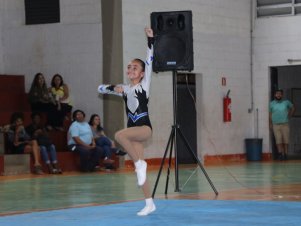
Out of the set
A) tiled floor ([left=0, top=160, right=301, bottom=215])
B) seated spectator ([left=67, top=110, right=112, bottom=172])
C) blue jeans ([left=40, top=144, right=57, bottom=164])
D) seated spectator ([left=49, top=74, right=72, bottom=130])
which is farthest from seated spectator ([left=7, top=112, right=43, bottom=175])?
seated spectator ([left=49, top=74, right=72, bottom=130])

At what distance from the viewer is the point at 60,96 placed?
61.5ft

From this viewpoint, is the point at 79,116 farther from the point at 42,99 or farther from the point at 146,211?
the point at 146,211

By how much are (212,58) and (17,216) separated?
541 inches

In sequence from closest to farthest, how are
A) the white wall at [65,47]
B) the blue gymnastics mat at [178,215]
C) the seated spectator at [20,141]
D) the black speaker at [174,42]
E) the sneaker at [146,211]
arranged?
the blue gymnastics mat at [178,215] → the sneaker at [146,211] → the black speaker at [174,42] → the seated spectator at [20,141] → the white wall at [65,47]

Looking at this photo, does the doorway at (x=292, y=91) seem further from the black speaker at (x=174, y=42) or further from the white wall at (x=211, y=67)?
the black speaker at (x=174, y=42)

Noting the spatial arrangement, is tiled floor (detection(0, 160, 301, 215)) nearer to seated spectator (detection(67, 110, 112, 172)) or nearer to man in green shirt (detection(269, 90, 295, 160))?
seated spectator (detection(67, 110, 112, 172))

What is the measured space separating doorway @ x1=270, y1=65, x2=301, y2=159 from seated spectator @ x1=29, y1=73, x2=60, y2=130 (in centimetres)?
753

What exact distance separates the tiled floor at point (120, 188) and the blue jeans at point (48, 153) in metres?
0.45

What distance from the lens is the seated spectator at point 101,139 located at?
717 inches

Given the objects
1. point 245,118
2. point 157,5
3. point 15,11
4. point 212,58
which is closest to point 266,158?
point 245,118

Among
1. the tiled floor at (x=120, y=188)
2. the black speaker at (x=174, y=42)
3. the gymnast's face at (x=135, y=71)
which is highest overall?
the black speaker at (x=174, y=42)

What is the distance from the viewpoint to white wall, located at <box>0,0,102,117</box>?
751 inches

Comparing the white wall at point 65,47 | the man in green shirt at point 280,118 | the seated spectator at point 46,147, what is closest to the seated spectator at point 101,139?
the white wall at point 65,47

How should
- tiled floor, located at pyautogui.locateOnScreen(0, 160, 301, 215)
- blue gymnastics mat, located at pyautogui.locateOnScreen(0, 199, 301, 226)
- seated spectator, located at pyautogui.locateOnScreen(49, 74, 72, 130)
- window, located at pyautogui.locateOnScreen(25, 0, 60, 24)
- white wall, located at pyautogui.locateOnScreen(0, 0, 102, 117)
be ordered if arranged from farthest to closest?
window, located at pyautogui.locateOnScreen(25, 0, 60, 24)
white wall, located at pyautogui.locateOnScreen(0, 0, 102, 117)
seated spectator, located at pyautogui.locateOnScreen(49, 74, 72, 130)
tiled floor, located at pyautogui.locateOnScreen(0, 160, 301, 215)
blue gymnastics mat, located at pyautogui.locateOnScreen(0, 199, 301, 226)
